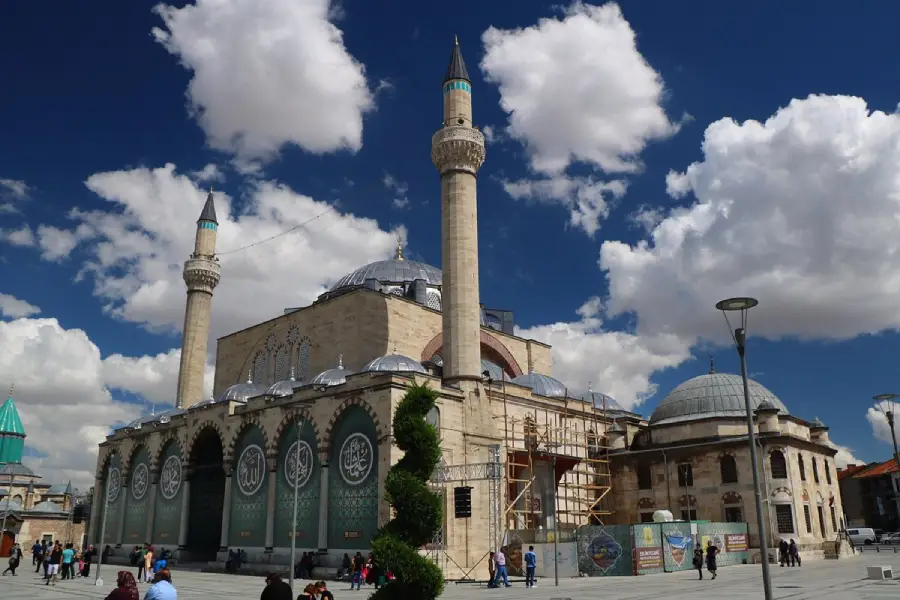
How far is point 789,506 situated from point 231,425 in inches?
812

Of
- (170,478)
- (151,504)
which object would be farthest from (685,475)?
(151,504)

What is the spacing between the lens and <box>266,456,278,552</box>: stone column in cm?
2525

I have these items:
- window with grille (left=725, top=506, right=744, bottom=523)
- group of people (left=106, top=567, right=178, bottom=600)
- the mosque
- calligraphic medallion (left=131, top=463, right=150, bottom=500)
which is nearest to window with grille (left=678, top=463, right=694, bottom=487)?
the mosque

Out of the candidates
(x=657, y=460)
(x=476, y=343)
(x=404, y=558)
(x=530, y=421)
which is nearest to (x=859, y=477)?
(x=657, y=460)

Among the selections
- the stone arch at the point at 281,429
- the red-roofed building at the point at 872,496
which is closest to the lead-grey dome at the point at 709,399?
the stone arch at the point at 281,429

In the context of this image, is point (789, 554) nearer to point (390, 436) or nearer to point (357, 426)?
point (390, 436)

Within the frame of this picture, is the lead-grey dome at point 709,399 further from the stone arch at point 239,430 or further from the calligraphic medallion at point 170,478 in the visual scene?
the calligraphic medallion at point 170,478

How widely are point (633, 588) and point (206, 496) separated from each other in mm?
20613

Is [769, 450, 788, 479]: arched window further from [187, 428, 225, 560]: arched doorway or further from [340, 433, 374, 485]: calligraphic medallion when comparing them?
[187, 428, 225, 560]: arched doorway

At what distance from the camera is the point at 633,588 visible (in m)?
16.5

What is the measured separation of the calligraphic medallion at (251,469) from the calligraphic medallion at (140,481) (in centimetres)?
834

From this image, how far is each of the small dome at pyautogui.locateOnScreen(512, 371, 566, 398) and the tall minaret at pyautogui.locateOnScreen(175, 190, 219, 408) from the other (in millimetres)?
15764

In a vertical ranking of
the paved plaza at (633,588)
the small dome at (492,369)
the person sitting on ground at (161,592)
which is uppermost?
the small dome at (492,369)

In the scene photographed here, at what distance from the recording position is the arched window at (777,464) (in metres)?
26.5
